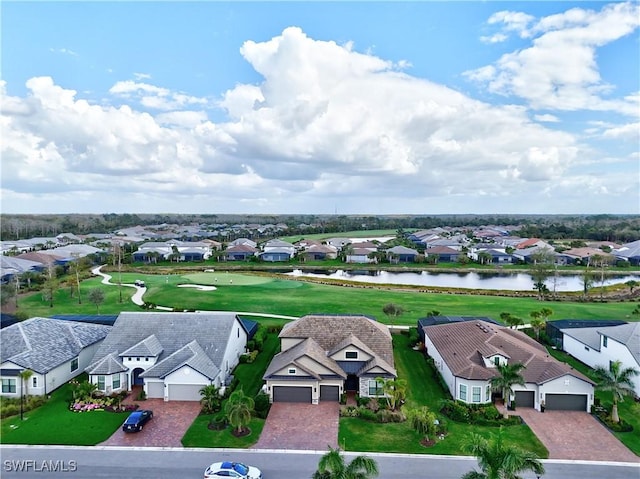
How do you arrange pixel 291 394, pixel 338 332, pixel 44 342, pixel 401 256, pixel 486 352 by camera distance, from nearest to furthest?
pixel 291 394 → pixel 486 352 → pixel 44 342 → pixel 338 332 → pixel 401 256

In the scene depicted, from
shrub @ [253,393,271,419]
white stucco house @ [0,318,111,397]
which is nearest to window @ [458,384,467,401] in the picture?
shrub @ [253,393,271,419]

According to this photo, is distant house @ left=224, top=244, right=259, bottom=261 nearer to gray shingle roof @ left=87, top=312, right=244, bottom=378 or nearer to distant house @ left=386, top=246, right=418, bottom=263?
distant house @ left=386, top=246, right=418, bottom=263

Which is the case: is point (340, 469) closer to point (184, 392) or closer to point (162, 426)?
point (162, 426)

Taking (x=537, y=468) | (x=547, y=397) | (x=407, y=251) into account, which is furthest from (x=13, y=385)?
(x=407, y=251)

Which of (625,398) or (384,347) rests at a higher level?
(384,347)

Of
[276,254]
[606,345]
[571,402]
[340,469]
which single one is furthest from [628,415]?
[276,254]

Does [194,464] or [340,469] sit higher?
[340,469]

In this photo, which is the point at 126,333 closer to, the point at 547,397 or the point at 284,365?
the point at 284,365
